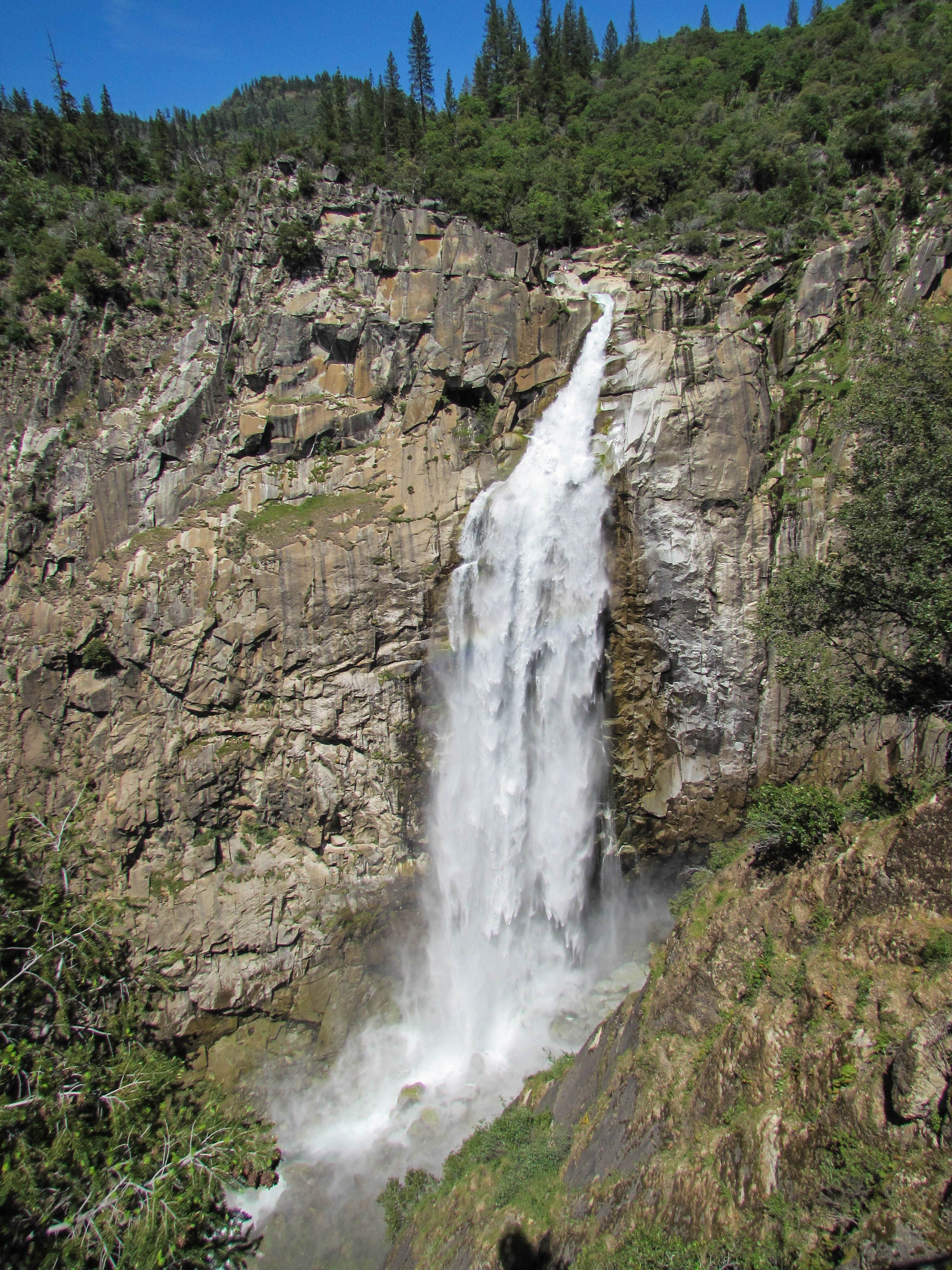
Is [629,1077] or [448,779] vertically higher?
[448,779]

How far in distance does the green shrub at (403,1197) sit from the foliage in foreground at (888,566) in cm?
1567

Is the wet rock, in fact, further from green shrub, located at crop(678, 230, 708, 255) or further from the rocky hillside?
green shrub, located at crop(678, 230, 708, 255)

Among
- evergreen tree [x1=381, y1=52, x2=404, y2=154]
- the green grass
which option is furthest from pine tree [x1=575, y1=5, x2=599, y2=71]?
the green grass

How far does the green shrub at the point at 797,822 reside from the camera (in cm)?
1100

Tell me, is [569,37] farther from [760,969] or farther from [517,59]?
[760,969]

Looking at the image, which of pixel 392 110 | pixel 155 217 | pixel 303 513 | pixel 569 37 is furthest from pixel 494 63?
pixel 303 513

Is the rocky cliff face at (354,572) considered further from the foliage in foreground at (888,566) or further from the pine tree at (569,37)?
the pine tree at (569,37)

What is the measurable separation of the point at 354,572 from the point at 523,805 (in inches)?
441

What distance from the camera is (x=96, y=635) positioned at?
81.7 feet

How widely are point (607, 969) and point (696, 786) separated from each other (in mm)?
7582

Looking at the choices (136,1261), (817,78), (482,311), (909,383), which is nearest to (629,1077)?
(136,1261)

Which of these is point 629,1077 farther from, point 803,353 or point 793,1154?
point 803,353

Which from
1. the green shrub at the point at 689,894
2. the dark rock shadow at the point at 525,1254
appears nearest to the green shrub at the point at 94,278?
the green shrub at the point at 689,894

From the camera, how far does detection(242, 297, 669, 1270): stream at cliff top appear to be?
859 inches
